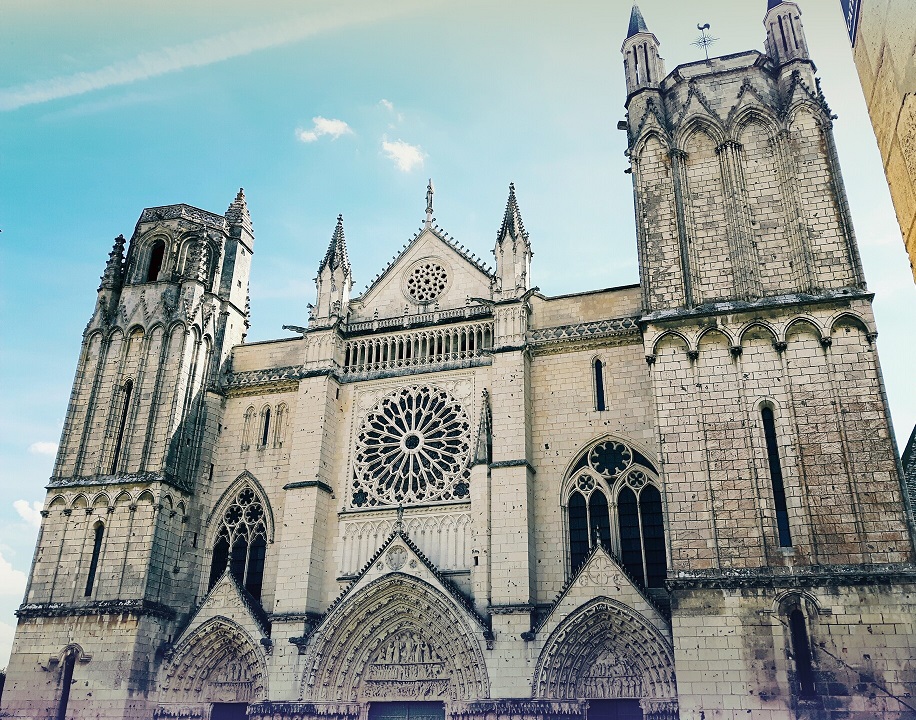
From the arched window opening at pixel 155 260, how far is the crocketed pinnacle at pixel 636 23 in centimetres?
1586

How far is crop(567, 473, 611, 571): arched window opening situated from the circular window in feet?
24.3

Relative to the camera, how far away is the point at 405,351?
78.4 feet

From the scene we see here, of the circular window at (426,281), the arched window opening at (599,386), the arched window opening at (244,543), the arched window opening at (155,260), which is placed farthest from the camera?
the arched window opening at (155,260)

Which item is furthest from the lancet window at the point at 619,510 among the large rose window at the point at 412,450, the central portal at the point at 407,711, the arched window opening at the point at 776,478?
the central portal at the point at 407,711

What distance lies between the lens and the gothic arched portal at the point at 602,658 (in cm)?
1791

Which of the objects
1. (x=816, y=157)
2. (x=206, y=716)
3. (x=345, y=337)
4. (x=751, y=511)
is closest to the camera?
(x=751, y=511)

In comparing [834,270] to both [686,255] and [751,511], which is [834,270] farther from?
[751,511]

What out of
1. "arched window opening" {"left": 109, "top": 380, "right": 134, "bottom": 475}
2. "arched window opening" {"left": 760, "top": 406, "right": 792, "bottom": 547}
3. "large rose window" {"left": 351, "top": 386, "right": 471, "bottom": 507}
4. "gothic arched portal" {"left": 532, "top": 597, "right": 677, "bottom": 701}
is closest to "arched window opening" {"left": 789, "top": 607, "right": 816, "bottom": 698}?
"arched window opening" {"left": 760, "top": 406, "right": 792, "bottom": 547}

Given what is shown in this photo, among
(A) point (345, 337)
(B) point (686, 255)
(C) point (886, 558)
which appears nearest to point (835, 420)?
(C) point (886, 558)

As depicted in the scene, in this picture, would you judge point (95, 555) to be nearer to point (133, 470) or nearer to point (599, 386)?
point (133, 470)

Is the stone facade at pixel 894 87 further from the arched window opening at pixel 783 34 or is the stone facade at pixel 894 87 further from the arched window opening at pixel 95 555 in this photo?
the arched window opening at pixel 95 555

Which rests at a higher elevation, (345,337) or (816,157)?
(816,157)

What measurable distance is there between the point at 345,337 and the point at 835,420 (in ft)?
45.5

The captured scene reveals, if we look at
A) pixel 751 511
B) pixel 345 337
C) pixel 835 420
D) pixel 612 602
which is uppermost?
pixel 345 337
